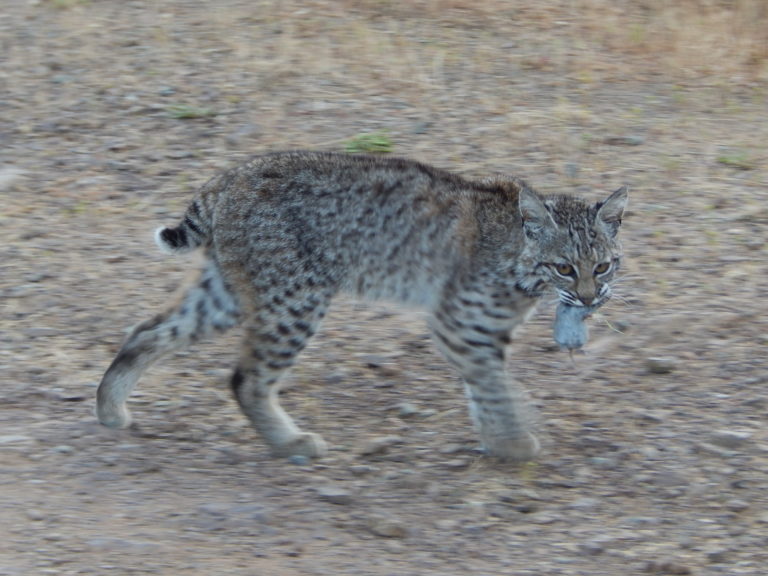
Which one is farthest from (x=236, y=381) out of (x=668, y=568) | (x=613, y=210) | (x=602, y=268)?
(x=668, y=568)

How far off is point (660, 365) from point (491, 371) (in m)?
1.14

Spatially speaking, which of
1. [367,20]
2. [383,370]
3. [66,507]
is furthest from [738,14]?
[66,507]

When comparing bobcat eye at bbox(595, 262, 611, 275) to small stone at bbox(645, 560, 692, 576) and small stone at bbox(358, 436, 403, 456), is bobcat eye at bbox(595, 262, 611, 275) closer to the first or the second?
small stone at bbox(358, 436, 403, 456)

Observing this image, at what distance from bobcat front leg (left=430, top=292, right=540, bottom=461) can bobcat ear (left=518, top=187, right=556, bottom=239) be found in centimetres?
35

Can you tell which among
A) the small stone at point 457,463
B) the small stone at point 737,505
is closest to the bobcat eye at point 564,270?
the small stone at point 457,463

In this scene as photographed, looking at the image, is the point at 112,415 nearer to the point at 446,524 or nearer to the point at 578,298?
the point at 446,524

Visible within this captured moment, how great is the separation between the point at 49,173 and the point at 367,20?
133 inches

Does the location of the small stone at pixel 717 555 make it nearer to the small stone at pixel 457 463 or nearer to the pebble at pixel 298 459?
the small stone at pixel 457 463

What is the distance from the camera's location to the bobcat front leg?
17.9 ft

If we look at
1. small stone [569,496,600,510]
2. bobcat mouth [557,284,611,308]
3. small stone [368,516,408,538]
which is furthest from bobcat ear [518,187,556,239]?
small stone [368,516,408,538]

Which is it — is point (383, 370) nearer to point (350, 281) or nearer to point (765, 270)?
point (350, 281)

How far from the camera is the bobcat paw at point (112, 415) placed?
220 inches

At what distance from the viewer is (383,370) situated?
6.27 m

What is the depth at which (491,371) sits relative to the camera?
215 inches
